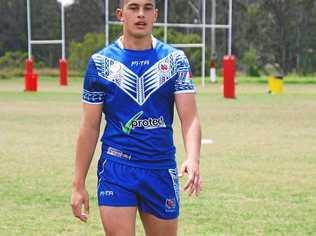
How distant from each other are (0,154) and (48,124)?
5.82m

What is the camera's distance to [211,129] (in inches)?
709

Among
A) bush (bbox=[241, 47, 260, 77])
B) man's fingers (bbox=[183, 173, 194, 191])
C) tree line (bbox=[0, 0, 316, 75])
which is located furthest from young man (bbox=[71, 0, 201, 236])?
bush (bbox=[241, 47, 260, 77])

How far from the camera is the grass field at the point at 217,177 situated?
25.9 ft

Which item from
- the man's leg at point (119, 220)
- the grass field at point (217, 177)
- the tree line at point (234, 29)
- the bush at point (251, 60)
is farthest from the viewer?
the tree line at point (234, 29)

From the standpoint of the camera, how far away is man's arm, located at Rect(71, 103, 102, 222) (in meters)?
4.67

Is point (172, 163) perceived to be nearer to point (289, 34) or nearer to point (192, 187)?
point (192, 187)

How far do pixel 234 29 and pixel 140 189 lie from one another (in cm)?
6478

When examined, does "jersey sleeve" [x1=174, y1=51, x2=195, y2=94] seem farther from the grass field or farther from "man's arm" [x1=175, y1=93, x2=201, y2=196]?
the grass field

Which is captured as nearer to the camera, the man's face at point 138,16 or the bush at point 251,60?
the man's face at point 138,16

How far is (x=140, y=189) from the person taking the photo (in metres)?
4.64

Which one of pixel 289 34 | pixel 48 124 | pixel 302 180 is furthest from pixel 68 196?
pixel 289 34

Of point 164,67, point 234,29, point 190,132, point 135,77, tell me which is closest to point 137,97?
point 135,77

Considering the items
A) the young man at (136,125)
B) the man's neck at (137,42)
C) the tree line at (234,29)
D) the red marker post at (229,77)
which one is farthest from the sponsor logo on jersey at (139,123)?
the tree line at (234,29)

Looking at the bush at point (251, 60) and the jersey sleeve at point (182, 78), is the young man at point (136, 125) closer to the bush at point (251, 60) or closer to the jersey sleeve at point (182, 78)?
the jersey sleeve at point (182, 78)
